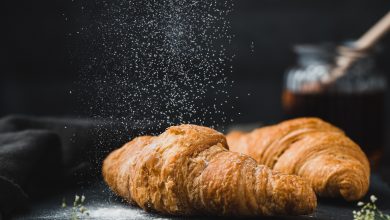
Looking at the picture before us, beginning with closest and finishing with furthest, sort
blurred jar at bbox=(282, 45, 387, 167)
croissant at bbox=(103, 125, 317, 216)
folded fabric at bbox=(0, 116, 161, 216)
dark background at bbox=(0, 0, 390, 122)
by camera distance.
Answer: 1. croissant at bbox=(103, 125, 317, 216)
2. folded fabric at bbox=(0, 116, 161, 216)
3. blurred jar at bbox=(282, 45, 387, 167)
4. dark background at bbox=(0, 0, 390, 122)

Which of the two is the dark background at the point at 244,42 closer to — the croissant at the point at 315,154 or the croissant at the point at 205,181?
the croissant at the point at 315,154

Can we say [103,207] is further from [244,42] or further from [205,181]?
[244,42]

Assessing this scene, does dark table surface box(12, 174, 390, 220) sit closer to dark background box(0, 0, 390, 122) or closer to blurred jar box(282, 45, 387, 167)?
blurred jar box(282, 45, 387, 167)


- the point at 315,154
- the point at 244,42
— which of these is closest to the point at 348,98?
the point at 315,154

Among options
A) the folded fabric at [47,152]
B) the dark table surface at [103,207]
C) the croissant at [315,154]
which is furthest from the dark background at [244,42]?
the dark table surface at [103,207]

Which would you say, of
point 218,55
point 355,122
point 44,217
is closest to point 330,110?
point 355,122

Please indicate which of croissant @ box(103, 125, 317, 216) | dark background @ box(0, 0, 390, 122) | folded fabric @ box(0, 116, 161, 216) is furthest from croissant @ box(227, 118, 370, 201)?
dark background @ box(0, 0, 390, 122)
